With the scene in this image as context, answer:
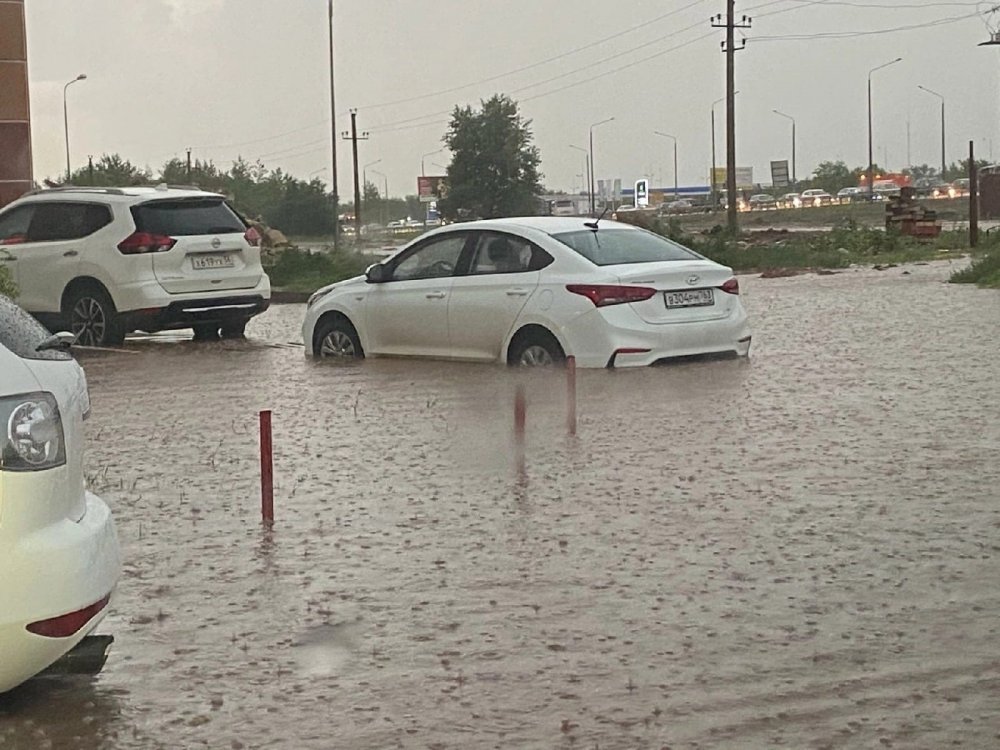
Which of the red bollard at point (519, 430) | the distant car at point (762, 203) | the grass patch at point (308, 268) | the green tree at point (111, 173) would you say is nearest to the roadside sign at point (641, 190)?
the distant car at point (762, 203)

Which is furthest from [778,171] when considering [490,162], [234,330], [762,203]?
[234,330]

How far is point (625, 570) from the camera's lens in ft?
26.0

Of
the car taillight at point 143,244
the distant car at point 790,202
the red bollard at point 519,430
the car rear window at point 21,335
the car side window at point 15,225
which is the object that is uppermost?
the distant car at point 790,202

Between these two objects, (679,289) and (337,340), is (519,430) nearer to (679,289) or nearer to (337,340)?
(679,289)

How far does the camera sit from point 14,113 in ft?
108

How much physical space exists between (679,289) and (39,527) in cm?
1069

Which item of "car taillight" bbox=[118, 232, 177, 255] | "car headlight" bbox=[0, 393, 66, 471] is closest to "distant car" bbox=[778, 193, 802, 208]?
"car taillight" bbox=[118, 232, 177, 255]

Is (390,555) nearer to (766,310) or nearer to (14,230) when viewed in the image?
(14,230)

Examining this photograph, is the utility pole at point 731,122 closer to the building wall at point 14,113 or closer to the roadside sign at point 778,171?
the building wall at point 14,113

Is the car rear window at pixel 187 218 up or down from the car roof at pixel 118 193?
down

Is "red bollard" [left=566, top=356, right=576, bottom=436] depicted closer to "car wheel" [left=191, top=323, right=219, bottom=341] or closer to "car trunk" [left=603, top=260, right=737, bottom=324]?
"car trunk" [left=603, top=260, right=737, bottom=324]

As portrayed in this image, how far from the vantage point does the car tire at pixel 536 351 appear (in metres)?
15.7

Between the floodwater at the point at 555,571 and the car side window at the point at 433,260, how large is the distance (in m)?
2.12

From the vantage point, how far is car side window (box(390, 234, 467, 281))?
56.0ft
